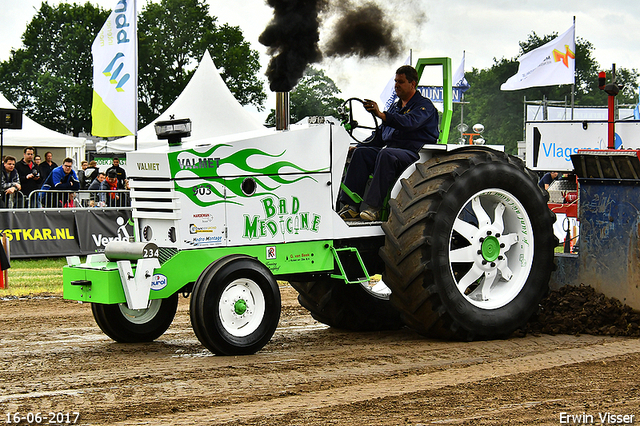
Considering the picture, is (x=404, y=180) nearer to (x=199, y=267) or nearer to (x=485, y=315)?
(x=485, y=315)

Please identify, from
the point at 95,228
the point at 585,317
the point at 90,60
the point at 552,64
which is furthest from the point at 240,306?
the point at 90,60

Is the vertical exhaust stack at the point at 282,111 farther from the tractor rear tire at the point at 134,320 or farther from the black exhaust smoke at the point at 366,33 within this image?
the tractor rear tire at the point at 134,320

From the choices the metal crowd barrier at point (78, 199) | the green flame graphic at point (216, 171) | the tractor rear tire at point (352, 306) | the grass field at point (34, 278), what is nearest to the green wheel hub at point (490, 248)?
the tractor rear tire at point (352, 306)

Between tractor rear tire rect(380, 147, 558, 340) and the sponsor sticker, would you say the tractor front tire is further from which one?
tractor rear tire rect(380, 147, 558, 340)

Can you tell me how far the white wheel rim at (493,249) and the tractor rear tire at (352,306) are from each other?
2.51 feet

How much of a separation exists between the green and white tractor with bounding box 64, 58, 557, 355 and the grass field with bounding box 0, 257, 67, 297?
15.2ft

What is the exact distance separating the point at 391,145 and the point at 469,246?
1.06 m

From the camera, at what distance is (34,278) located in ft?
38.1

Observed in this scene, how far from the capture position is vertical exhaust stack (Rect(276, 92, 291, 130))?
631 cm

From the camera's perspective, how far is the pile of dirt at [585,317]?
21.5 feet

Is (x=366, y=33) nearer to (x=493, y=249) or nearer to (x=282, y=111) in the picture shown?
(x=282, y=111)

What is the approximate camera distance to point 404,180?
636 cm

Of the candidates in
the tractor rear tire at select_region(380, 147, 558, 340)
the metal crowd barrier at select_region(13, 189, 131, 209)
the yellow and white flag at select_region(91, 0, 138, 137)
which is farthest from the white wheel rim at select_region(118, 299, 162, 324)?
the yellow and white flag at select_region(91, 0, 138, 137)

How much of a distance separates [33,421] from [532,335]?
402 cm
